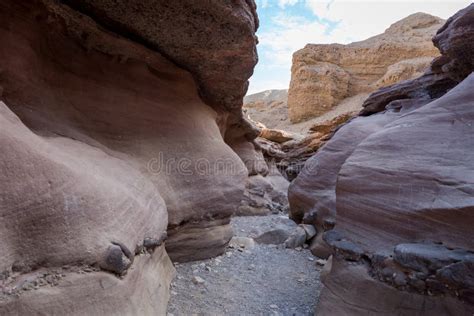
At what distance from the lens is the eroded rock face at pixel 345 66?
19.5 metres

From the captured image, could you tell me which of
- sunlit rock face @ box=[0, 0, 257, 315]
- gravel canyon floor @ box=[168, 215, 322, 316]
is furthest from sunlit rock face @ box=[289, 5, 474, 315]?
sunlit rock face @ box=[0, 0, 257, 315]

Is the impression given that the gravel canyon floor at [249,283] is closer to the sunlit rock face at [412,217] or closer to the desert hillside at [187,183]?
the desert hillside at [187,183]

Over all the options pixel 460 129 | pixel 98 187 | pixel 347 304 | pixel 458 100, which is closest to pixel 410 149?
pixel 460 129

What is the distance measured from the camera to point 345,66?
20562mm

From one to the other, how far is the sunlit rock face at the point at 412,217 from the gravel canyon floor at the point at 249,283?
462mm

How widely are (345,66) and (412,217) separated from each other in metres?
20.4

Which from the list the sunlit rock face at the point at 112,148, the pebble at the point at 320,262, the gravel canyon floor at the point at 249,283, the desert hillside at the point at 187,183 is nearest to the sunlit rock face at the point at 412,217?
the desert hillside at the point at 187,183

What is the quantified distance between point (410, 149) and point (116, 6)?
302cm

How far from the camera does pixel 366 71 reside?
1998cm

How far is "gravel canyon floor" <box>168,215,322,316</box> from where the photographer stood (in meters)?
2.65

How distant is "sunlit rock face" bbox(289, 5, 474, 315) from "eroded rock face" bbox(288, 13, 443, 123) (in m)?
16.9

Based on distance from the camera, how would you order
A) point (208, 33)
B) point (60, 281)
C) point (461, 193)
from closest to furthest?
point (60, 281)
point (461, 193)
point (208, 33)

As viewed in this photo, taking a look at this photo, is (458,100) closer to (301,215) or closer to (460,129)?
(460,129)

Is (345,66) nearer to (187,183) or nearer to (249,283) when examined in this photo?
(187,183)
